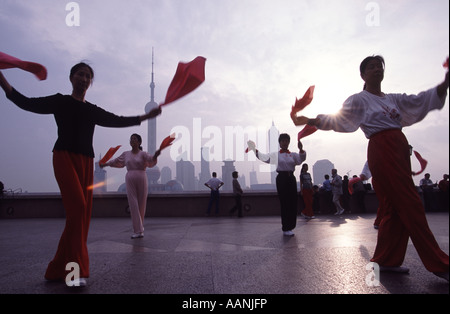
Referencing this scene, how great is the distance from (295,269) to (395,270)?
0.95 m

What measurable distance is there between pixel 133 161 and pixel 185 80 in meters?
3.76

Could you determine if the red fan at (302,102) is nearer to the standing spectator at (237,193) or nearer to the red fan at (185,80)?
the red fan at (185,80)

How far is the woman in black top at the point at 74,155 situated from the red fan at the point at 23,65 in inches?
5.1

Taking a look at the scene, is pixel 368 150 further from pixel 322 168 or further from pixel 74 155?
pixel 322 168

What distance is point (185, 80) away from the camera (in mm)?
2879

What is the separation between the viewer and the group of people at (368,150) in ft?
8.96

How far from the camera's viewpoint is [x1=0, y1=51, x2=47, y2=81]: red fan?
271cm

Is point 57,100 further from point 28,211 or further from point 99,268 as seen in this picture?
point 28,211

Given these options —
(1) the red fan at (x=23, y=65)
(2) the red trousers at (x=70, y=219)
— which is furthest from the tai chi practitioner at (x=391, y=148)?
(1) the red fan at (x=23, y=65)

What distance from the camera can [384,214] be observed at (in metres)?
3.10

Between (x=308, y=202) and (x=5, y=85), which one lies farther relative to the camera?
(x=308, y=202)
